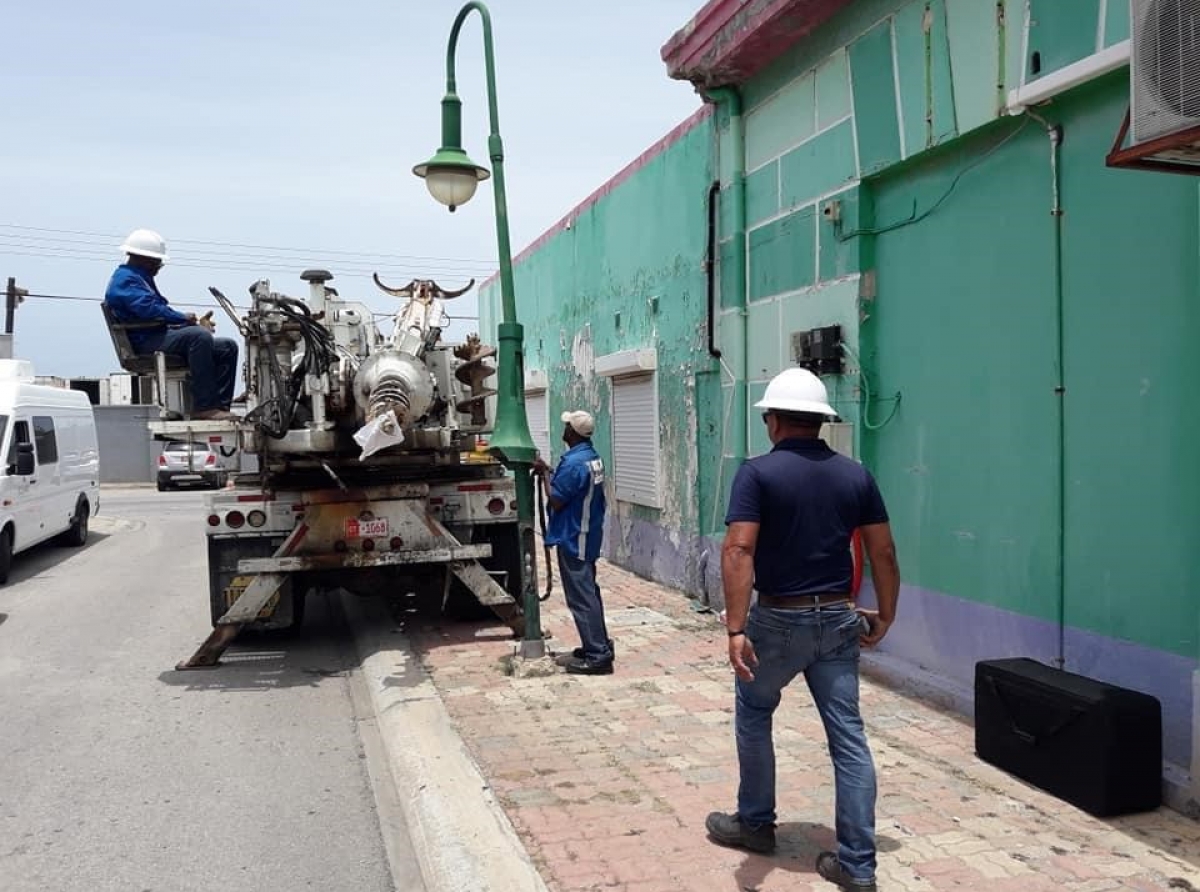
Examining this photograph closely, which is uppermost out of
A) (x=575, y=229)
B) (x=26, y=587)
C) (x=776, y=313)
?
(x=575, y=229)

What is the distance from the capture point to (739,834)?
3.99 metres

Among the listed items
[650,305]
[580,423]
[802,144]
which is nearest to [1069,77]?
[802,144]

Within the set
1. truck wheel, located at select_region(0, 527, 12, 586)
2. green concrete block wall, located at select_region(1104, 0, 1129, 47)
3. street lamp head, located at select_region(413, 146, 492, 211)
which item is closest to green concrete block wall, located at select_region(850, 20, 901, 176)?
green concrete block wall, located at select_region(1104, 0, 1129, 47)

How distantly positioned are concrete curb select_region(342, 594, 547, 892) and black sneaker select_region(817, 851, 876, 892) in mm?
1019

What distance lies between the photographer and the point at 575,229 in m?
13.6

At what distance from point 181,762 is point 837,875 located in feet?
11.9

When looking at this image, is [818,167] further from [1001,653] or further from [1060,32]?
[1001,653]

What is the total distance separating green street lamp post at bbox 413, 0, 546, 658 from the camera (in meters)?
7.18

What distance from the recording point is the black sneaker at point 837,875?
3.54 m

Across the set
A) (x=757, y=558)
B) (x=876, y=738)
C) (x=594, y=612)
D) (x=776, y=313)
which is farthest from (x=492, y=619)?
(x=757, y=558)

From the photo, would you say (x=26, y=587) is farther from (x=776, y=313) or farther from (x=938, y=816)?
→ (x=938, y=816)

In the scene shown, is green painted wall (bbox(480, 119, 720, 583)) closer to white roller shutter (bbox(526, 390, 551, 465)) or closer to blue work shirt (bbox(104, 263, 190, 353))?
white roller shutter (bbox(526, 390, 551, 465))

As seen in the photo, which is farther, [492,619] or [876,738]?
[492,619]

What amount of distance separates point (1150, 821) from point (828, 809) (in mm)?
1289
